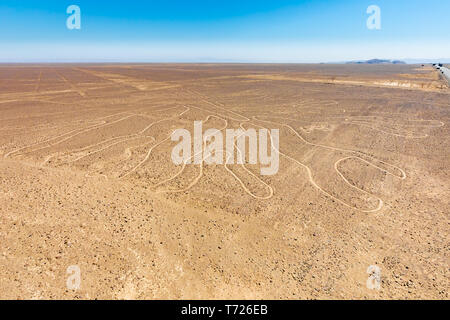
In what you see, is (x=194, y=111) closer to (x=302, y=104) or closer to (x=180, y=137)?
(x=180, y=137)

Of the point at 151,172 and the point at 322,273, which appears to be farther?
the point at 151,172

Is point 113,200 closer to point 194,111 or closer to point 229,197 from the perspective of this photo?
point 229,197

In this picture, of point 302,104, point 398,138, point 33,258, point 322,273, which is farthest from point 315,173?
point 302,104

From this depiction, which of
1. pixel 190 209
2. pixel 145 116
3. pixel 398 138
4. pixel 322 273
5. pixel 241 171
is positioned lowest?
pixel 322 273

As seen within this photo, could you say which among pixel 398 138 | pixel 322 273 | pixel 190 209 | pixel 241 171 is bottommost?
pixel 322 273

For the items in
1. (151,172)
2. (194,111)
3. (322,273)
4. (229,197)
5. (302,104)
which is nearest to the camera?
(322,273)

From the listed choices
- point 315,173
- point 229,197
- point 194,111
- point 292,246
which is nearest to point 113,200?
point 229,197

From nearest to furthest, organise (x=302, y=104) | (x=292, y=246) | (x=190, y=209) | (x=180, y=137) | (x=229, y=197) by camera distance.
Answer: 1. (x=292, y=246)
2. (x=190, y=209)
3. (x=229, y=197)
4. (x=180, y=137)
5. (x=302, y=104)

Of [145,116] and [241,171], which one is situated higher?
[145,116]

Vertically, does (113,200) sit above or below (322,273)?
above
